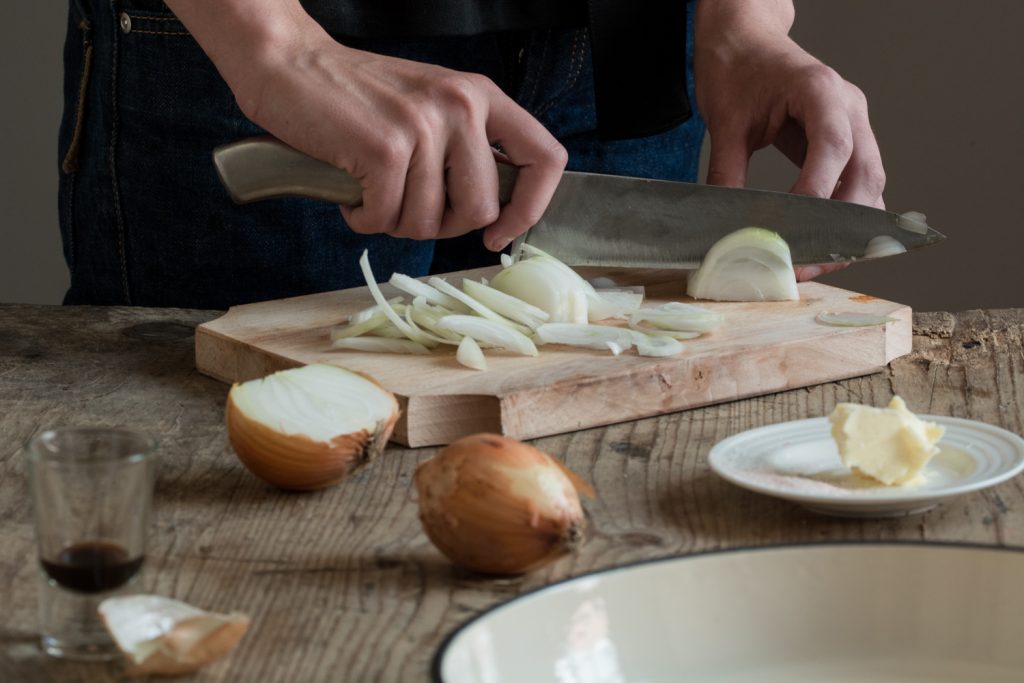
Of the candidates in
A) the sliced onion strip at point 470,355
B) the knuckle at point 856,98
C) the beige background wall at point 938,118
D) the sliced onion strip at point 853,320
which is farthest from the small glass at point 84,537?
the beige background wall at point 938,118

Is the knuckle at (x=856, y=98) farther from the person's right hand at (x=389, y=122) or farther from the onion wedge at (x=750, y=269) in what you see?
the person's right hand at (x=389, y=122)

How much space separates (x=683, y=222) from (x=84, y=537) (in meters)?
0.96

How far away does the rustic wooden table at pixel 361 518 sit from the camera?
0.81m

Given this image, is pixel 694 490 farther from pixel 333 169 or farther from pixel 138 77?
pixel 138 77

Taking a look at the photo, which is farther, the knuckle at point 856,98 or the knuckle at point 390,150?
the knuckle at point 856,98

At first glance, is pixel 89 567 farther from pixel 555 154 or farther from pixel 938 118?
pixel 938 118

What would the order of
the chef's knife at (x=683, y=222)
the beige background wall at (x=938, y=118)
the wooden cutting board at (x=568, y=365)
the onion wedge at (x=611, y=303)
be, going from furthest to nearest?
the beige background wall at (x=938, y=118) < the chef's knife at (x=683, y=222) < the onion wedge at (x=611, y=303) < the wooden cutting board at (x=568, y=365)

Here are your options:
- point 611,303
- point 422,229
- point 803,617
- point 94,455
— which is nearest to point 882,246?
point 611,303

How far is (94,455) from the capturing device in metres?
0.81

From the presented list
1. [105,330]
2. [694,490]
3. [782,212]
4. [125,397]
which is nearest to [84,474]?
[694,490]

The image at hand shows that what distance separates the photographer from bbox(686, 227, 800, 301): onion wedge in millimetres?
1519

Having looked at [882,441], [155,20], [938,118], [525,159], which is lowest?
[938,118]

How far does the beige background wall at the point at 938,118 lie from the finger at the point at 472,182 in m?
1.98

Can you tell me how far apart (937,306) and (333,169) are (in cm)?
221
